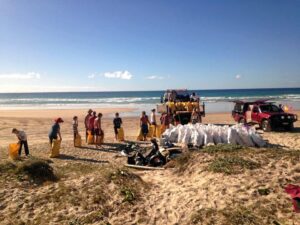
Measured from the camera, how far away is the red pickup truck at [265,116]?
62.4ft

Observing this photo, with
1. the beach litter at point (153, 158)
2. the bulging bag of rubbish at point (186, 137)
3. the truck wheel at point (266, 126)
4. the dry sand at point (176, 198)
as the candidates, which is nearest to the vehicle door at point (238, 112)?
the truck wheel at point (266, 126)

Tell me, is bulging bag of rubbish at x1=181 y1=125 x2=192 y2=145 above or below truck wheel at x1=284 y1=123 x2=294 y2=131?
above

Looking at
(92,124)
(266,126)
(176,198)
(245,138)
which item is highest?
(92,124)

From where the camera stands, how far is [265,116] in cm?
1931

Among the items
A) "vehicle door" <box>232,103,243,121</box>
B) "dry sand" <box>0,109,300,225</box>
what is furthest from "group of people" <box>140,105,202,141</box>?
"dry sand" <box>0,109,300,225</box>

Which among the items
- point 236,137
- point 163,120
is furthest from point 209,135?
point 163,120

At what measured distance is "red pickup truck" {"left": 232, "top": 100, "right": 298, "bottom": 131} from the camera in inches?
749

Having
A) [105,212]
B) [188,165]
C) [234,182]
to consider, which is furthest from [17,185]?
[234,182]

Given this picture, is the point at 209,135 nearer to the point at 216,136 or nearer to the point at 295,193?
the point at 216,136

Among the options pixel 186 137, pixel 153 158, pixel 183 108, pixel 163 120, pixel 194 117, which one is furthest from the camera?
pixel 183 108

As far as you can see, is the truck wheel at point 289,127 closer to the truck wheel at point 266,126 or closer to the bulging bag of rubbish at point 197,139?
the truck wheel at point 266,126

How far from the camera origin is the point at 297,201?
7.06 metres

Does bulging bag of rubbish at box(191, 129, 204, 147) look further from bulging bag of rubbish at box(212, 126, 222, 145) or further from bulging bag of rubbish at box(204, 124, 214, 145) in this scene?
bulging bag of rubbish at box(212, 126, 222, 145)

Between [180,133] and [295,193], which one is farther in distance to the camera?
[180,133]
